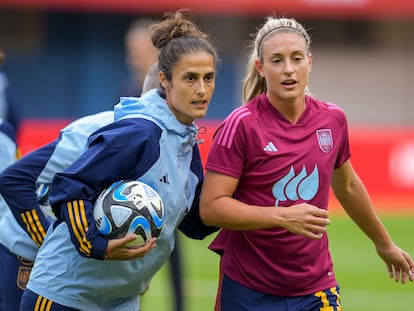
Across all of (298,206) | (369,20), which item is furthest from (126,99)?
(369,20)

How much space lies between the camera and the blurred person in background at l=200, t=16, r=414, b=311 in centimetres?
526

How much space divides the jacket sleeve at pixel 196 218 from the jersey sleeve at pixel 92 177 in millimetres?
590

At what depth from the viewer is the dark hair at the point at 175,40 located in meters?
5.26

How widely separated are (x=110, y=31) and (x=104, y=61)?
885mm

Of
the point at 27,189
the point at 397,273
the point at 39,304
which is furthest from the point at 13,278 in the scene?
the point at 397,273

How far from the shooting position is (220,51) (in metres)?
28.5

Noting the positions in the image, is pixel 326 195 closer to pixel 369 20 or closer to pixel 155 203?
pixel 155 203

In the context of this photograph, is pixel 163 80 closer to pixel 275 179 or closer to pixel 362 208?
pixel 275 179

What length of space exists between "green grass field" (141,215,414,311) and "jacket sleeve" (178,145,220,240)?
347cm

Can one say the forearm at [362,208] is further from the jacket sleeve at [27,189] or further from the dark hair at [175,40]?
the jacket sleeve at [27,189]

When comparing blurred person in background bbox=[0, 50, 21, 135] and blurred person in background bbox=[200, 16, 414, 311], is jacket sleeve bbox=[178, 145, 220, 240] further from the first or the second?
blurred person in background bbox=[0, 50, 21, 135]

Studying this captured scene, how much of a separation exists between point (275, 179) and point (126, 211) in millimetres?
835

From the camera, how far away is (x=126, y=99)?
5254mm

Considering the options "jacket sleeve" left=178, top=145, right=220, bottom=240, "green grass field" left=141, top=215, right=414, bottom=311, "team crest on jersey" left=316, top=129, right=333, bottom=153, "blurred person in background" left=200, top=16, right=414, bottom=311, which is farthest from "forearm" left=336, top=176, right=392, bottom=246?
"green grass field" left=141, top=215, right=414, bottom=311
